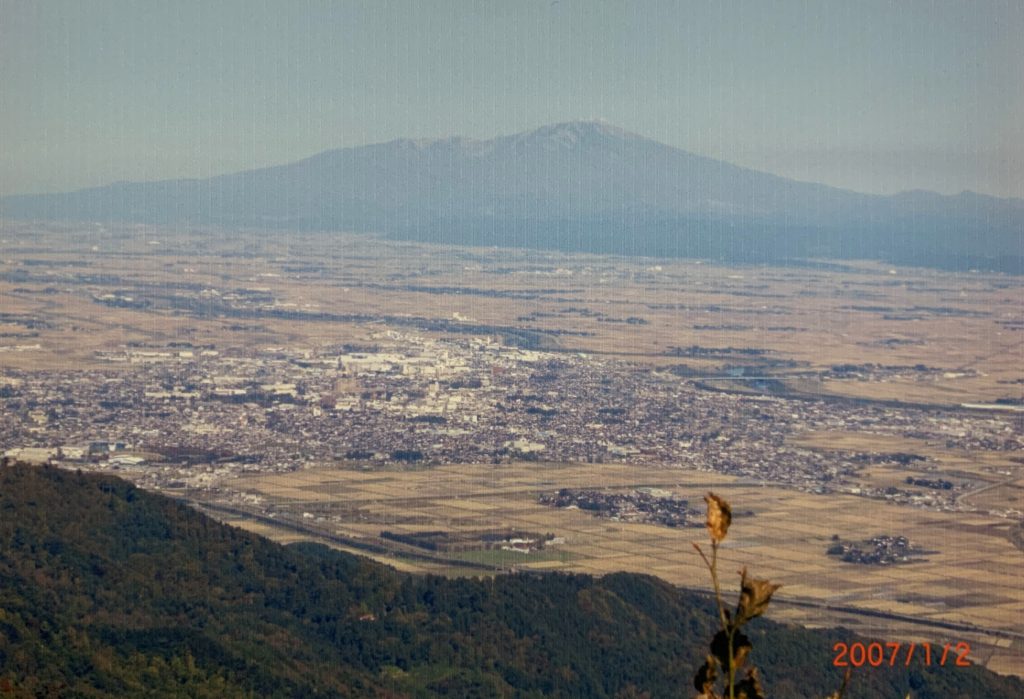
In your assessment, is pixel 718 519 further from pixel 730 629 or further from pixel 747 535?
pixel 747 535

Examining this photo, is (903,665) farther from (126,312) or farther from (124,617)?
(126,312)

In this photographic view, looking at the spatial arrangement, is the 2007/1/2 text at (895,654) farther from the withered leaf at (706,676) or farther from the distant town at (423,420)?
the withered leaf at (706,676)

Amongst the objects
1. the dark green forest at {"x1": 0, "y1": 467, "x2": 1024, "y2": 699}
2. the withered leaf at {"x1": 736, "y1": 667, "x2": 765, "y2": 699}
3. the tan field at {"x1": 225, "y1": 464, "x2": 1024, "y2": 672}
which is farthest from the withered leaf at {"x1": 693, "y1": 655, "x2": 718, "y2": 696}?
the tan field at {"x1": 225, "y1": 464, "x2": 1024, "y2": 672}

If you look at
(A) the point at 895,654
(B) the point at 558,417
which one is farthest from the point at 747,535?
(B) the point at 558,417

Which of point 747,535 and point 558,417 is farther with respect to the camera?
point 558,417

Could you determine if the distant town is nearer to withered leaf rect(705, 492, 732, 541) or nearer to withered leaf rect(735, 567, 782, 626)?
withered leaf rect(735, 567, 782, 626)

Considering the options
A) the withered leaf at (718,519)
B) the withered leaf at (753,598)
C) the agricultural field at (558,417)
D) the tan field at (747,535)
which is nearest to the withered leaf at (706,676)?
the withered leaf at (753,598)
